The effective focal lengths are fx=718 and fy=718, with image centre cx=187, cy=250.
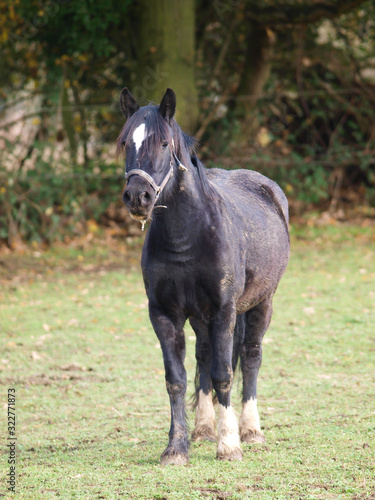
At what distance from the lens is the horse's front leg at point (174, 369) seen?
4266 mm

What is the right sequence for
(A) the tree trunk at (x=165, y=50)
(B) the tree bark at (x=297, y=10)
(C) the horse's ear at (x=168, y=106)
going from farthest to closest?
(A) the tree trunk at (x=165, y=50) < (B) the tree bark at (x=297, y=10) < (C) the horse's ear at (x=168, y=106)

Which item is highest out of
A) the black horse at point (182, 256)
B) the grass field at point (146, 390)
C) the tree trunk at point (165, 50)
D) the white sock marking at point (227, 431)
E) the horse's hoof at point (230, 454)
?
the tree trunk at point (165, 50)

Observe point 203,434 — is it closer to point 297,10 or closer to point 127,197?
point 127,197

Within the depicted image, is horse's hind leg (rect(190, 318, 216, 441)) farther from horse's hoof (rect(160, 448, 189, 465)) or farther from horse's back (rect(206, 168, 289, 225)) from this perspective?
horse's back (rect(206, 168, 289, 225))

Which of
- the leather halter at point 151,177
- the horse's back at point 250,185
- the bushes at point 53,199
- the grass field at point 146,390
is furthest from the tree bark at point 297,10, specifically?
the leather halter at point 151,177

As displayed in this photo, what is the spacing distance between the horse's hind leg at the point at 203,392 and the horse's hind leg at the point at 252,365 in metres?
0.22

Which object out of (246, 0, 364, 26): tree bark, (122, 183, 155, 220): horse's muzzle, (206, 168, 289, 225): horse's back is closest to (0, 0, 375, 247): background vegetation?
(246, 0, 364, 26): tree bark

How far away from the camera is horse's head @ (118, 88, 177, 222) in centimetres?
373

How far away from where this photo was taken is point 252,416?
478cm

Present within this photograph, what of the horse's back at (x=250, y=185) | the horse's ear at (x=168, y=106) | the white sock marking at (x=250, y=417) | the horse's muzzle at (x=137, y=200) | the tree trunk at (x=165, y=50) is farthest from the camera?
the tree trunk at (x=165, y=50)

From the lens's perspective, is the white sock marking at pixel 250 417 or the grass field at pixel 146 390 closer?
the grass field at pixel 146 390

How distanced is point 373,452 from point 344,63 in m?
11.8

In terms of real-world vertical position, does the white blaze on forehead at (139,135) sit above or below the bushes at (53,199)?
above

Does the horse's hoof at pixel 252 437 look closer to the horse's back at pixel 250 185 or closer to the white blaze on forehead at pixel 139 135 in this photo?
the horse's back at pixel 250 185
